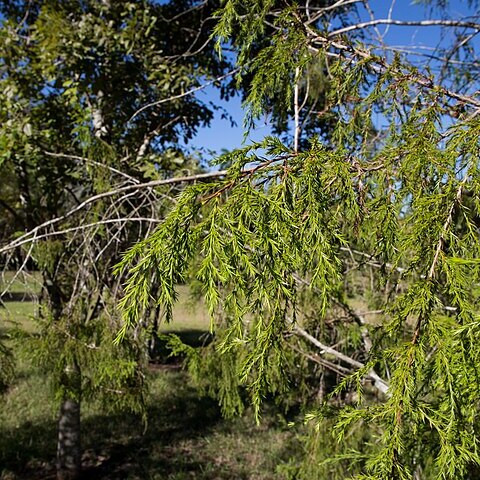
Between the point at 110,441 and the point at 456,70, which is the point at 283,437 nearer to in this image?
the point at 110,441

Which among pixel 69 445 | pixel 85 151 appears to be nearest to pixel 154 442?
pixel 69 445

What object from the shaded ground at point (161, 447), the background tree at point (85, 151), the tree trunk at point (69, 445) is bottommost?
the shaded ground at point (161, 447)

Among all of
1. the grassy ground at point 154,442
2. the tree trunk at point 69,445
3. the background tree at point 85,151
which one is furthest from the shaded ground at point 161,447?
the background tree at point 85,151

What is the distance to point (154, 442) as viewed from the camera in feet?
21.7

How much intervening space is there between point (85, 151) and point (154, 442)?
472cm

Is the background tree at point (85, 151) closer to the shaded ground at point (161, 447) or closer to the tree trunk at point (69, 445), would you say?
the tree trunk at point (69, 445)

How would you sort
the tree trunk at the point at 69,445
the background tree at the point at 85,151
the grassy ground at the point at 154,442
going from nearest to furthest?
the background tree at the point at 85,151, the tree trunk at the point at 69,445, the grassy ground at the point at 154,442

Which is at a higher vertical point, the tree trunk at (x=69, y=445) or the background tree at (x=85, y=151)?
the background tree at (x=85, y=151)

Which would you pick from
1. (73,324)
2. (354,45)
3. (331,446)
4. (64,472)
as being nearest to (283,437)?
(64,472)

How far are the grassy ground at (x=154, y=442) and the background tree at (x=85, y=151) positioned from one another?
0.83m

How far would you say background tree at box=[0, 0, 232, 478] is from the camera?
333 centimetres

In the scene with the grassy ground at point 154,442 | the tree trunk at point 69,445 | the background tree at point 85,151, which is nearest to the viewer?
the background tree at point 85,151

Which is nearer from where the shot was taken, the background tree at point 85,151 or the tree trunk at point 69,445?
the background tree at point 85,151

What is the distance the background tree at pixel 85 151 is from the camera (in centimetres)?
333
